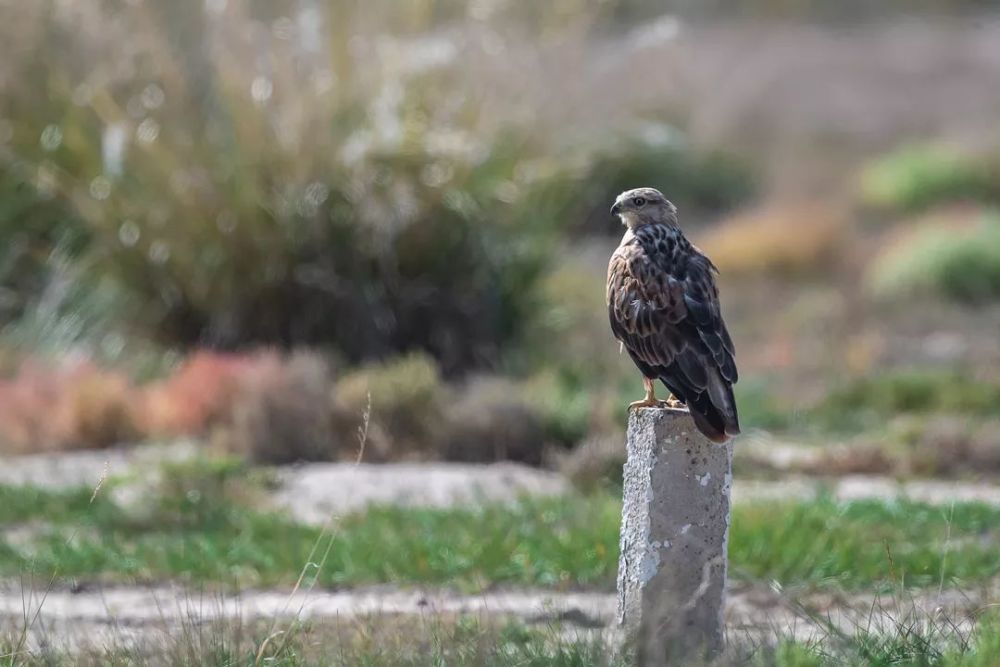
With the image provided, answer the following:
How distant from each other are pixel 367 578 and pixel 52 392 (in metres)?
4.31

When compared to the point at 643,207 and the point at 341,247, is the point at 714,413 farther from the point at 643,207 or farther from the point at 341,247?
the point at 341,247

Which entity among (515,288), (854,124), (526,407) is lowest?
(526,407)

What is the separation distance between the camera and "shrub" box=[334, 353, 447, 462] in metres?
10.4

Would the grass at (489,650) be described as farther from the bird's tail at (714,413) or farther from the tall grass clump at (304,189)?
the tall grass clump at (304,189)

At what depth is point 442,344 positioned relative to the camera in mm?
12070

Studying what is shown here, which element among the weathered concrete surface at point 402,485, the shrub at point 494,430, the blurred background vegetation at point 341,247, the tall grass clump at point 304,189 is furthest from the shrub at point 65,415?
the shrub at point 494,430

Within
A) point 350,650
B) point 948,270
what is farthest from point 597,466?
point 948,270

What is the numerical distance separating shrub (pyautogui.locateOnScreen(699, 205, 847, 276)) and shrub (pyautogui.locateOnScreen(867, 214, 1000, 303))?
1.05 metres

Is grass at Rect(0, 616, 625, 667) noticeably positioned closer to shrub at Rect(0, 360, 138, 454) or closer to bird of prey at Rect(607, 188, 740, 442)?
bird of prey at Rect(607, 188, 740, 442)

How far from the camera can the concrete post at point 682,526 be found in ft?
17.2

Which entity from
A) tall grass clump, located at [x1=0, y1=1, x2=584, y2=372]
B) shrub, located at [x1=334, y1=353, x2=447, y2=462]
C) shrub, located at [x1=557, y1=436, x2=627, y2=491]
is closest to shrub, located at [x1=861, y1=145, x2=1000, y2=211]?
tall grass clump, located at [x1=0, y1=1, x2=584, y2=372]

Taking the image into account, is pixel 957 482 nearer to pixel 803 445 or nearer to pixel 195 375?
pixel 803 445

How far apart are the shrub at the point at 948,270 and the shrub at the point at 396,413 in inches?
285

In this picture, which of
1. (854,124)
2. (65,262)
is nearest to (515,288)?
(65,262)
